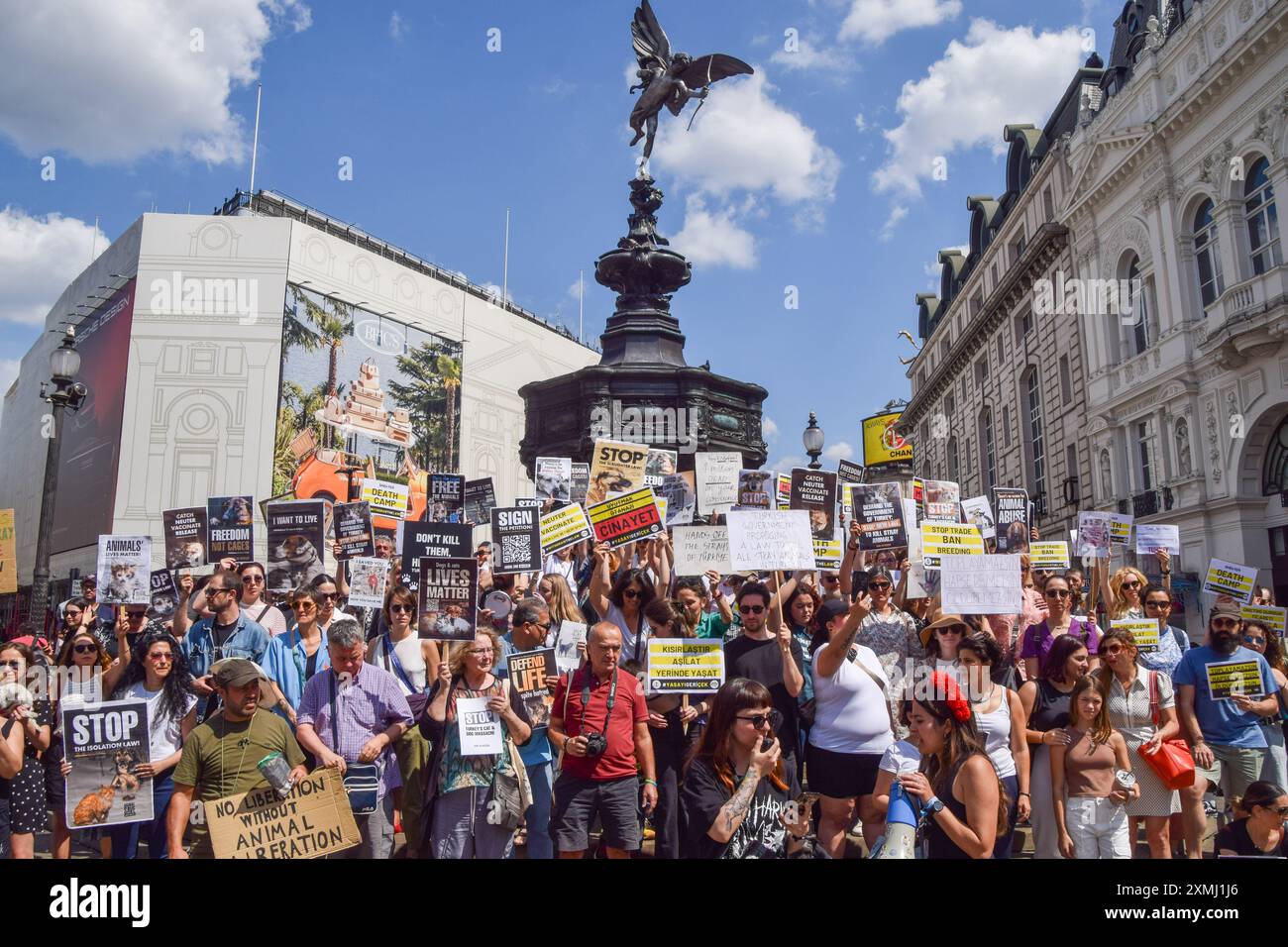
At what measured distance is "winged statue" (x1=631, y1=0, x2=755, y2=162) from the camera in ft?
54.2

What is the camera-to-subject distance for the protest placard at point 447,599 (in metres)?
5.95

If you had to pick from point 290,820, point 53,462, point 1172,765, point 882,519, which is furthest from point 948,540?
point 53,462

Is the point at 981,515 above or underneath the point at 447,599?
above

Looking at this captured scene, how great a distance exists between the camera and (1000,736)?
17.2ft

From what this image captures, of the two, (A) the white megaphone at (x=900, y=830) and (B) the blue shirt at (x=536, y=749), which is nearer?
(A) the white megaphone at (x=900, y=830)

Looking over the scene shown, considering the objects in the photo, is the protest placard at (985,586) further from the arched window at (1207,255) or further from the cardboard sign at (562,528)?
the arched window at (1207,255)

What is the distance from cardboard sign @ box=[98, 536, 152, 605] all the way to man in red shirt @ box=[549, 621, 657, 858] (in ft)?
14.8

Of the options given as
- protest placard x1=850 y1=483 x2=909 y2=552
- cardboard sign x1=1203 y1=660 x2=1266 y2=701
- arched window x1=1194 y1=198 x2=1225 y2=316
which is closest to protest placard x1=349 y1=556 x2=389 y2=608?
protest placard x1=850 y1=483 x2=909 y2=552

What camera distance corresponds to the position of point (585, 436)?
15.2 metres

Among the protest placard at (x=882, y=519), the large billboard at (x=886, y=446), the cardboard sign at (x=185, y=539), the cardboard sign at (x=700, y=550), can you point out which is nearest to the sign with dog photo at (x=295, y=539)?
the cardboard sign at (x=185, y=539)

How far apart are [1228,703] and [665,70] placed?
13.7 m

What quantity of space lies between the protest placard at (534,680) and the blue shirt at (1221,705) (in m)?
4.50

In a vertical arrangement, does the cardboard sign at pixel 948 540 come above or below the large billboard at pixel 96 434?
below

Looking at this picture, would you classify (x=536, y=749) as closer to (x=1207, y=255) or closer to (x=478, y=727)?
(x=478, y=727)
